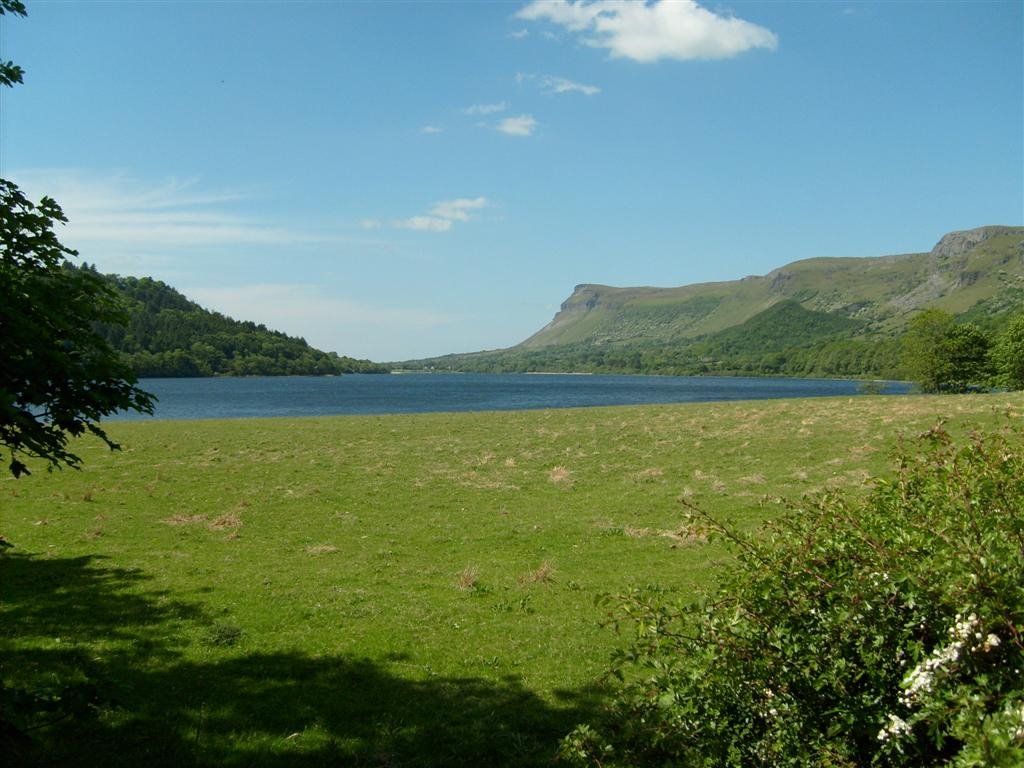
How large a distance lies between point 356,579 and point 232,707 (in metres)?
7.38

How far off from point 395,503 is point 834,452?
22991 mm

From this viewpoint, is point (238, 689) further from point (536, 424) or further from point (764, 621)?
point (536, 424)

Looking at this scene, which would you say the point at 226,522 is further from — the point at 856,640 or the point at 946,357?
the point at 946,357

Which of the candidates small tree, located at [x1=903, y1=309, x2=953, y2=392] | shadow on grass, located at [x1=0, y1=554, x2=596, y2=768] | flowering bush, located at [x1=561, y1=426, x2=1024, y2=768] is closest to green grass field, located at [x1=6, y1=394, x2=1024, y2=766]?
shadow on grass, located at [x1=0, y1=554, x2=596, y2=768]

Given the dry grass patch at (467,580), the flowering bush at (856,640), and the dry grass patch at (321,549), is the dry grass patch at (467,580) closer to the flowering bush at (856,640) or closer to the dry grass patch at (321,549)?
the dry grass patch at (321,549)

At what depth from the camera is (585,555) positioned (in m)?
19.3

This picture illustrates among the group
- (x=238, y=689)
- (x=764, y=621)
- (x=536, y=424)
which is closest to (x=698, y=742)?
(x=764, y=621)

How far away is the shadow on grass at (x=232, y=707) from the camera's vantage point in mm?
8320

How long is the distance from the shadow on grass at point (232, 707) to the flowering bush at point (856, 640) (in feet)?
11.7

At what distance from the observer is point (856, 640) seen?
522 centimetres

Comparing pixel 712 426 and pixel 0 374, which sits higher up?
pixel 0 374

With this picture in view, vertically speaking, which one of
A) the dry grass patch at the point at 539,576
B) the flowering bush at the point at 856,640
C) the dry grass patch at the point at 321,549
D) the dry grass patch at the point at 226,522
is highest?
the flowering bush at the point at 856,640

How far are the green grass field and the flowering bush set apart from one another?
742 millimetres

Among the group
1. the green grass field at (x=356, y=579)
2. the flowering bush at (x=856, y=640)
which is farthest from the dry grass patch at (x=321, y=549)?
the flowering bush at (x=856, y=640)
